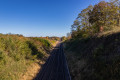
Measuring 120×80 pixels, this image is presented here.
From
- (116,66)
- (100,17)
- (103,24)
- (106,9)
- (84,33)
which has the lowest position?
(116,66)

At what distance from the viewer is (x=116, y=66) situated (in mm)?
4930

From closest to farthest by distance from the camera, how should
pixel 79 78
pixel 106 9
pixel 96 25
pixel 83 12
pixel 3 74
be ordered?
1. pixel 3 74
2. pixel 79 78
3. pixel 106 9
4. pixel 96 25
5. pixel 83 12

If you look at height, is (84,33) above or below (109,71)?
above

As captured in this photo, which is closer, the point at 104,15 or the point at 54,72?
the point at 54,72

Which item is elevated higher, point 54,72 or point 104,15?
point 104,15

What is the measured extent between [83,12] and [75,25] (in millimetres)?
3428

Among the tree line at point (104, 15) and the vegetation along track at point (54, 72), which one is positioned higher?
the tree line at point (104, 15)

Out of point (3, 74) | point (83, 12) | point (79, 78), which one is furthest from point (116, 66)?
point (83, 12)

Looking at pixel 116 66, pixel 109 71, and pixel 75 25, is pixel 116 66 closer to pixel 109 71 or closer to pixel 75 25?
pixel 109 71

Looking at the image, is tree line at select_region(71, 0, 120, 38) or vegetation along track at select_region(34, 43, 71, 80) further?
tree line at select_region(71, 0, 120, 38)

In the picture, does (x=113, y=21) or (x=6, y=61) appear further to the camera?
(x=113, y=21)

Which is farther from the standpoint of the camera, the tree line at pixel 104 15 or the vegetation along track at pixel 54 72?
the tree line at pixel 104 15

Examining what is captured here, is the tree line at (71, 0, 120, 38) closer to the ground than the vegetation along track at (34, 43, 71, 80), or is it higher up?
higher up

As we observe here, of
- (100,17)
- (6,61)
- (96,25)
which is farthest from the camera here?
(96,25)
